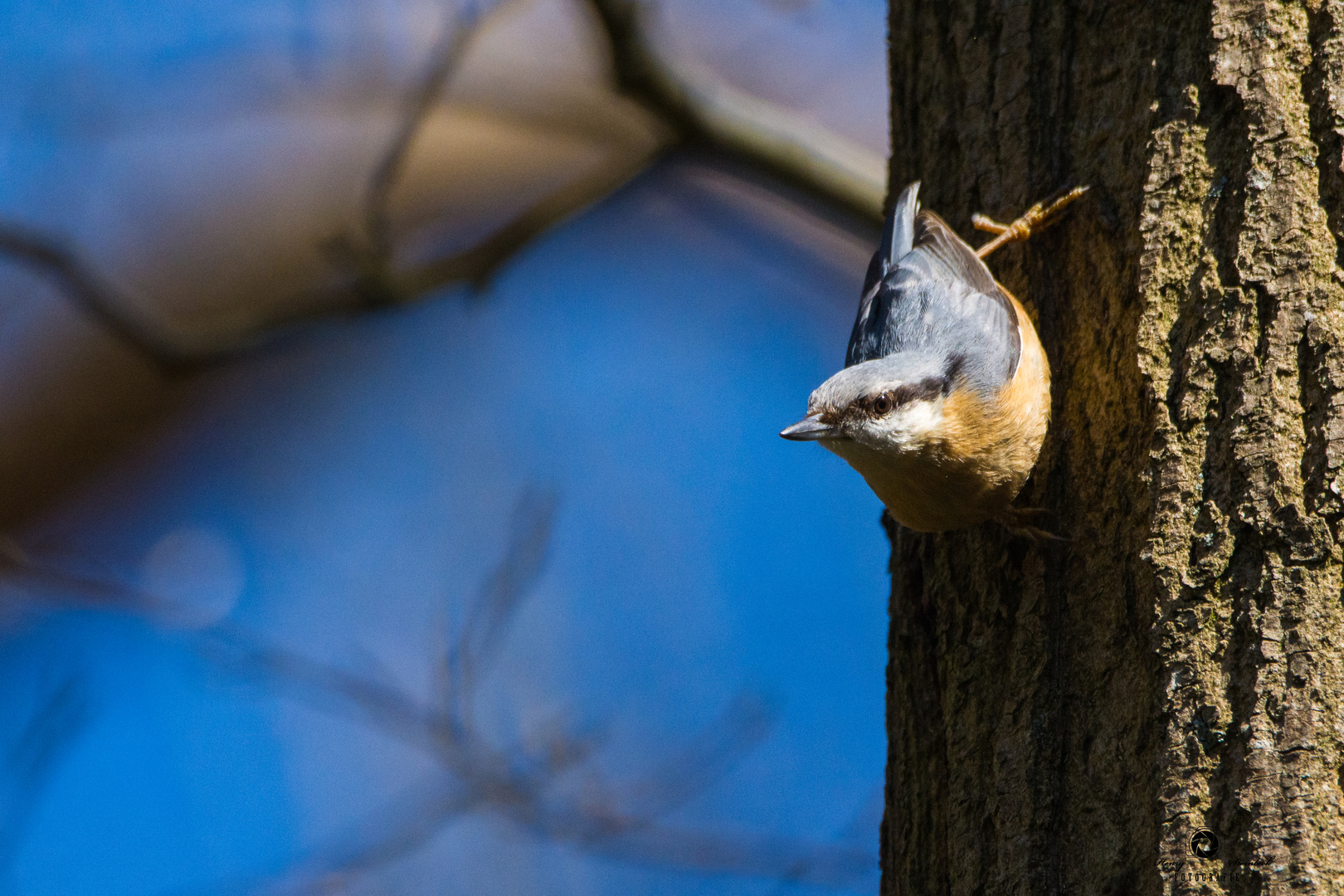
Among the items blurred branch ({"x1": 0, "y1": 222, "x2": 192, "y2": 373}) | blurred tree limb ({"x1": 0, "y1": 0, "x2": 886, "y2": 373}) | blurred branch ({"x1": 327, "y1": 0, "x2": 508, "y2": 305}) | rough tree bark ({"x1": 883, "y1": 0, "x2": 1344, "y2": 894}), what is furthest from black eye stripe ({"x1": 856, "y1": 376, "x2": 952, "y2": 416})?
blurred branch ({"x1": 0, "y1": 222, "x2": 192, "y2": 373})

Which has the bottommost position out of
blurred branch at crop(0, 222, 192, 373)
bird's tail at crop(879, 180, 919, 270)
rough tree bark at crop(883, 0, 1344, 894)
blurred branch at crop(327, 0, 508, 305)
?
rough tree bark at crop(883, 0, 1344, 894)

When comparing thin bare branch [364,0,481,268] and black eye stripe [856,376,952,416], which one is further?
thin bare branch [364,0,481,268]

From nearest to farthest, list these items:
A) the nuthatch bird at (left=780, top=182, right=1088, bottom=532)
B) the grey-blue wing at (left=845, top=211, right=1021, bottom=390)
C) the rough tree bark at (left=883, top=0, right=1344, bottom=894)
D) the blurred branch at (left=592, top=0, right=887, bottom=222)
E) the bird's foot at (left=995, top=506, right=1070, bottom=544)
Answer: the rough tree bark at (left=883, top=0, right=1344, bottom=894)
the bird's foot at (left=995, top=506, right=1070, bottom=544)
the nuthatch bird at (left=780, top=182, right=1088, bottom=532)
the grey-blue wing at (left=845, top=211, right=1021, bottom=390)
the blurred branch at (left=592, top=0, right=887, bottom=222)

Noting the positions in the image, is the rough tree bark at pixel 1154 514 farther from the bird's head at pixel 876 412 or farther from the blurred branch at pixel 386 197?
the blurred branch at pixel 386 197

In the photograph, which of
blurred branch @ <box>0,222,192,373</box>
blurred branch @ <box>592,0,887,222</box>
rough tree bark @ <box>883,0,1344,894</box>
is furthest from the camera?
blurred branch @ <box>592,0,887,222</box>

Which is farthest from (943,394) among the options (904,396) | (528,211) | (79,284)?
(79,284)

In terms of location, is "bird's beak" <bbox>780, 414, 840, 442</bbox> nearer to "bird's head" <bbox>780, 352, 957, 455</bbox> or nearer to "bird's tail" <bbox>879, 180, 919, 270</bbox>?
"bird's head" <bbox>780, 352, 957, 455</bbox>

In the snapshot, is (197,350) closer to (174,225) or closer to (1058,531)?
(174,225)

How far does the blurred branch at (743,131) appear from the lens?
11.6 feet

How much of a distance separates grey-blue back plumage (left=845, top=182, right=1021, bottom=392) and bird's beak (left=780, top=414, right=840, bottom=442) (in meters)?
0.26

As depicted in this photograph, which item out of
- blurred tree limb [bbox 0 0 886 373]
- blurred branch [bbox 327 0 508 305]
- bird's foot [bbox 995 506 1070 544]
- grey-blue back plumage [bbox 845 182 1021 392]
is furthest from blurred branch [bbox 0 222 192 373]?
bird's foot [bbox 995 506 1070 544]

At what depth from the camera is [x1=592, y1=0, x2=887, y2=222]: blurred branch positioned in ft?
11.6

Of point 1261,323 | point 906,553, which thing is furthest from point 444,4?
point 1261,323

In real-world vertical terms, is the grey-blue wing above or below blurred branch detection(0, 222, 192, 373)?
below
